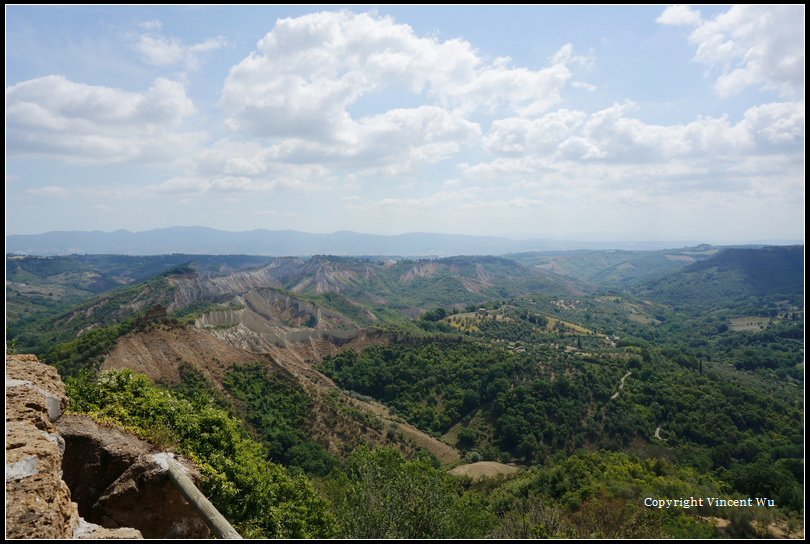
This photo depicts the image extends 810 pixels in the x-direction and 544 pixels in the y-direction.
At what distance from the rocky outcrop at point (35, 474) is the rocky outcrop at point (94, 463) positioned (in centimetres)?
2

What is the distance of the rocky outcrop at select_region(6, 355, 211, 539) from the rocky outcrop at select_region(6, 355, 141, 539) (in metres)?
0.02

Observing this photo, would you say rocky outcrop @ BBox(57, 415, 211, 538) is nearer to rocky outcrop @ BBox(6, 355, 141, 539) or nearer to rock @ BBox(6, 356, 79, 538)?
rocky outcrop @ BBox(6, 355, 141, 539)

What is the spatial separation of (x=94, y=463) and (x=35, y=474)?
395 centimetres

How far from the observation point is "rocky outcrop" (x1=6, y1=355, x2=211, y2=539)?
814 cm

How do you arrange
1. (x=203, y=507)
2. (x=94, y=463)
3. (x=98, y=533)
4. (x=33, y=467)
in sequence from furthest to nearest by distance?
(x=94, y=463) → (x=203, y=507) → (x=98, y=533) → (x=33, y=467)

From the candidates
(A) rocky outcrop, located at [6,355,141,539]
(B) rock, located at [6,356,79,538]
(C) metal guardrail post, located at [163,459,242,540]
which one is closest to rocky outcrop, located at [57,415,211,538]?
(C) metal guardrail post, located at [163,459,242,540]

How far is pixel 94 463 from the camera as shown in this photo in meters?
10.5

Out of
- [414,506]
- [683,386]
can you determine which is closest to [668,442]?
[683,386]

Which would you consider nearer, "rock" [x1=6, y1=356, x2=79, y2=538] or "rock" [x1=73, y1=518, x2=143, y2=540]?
"rock" [x1=6, y1=356, x2=79, y2=538]

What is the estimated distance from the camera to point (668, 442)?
51.7 meters

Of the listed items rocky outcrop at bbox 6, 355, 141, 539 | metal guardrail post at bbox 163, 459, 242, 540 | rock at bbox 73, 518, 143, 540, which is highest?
rocky outcrop at bbox 6, 355, 141, 539

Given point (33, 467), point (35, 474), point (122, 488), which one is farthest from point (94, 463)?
point (35, 474)

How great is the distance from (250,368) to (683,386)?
59804 millimetres

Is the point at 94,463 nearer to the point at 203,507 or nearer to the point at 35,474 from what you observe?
the point at 203,507
